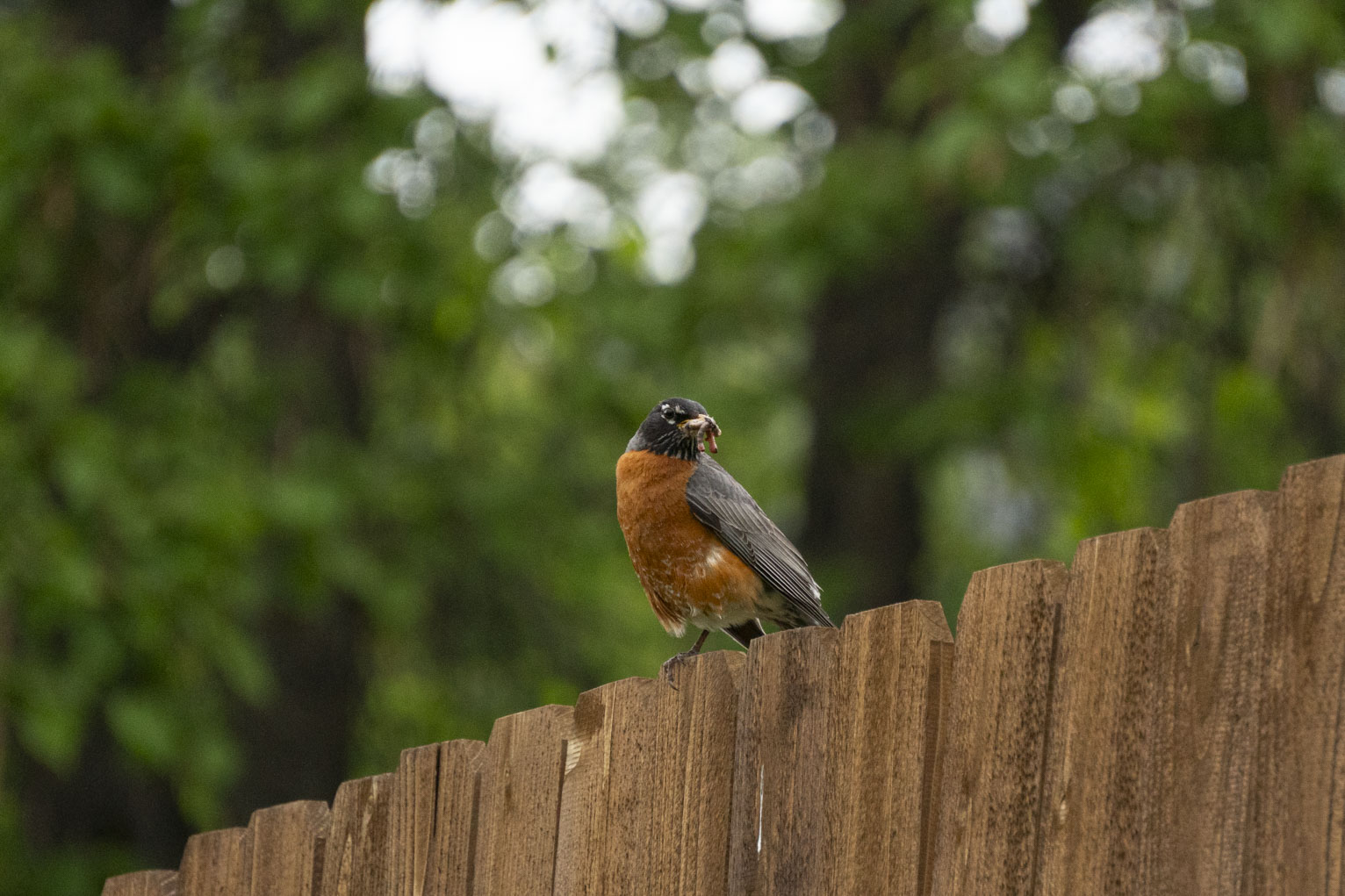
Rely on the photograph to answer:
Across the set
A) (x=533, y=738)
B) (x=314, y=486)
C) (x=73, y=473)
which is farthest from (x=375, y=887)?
(x=314, y=486)

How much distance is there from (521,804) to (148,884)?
116 cm

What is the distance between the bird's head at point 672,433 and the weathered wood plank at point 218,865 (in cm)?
148

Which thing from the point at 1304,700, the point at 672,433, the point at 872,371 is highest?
the point at 872,371

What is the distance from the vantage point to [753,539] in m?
3.57

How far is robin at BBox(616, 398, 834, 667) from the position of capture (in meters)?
3.52

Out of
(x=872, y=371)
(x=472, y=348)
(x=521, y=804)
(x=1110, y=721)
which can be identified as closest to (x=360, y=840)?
(x=521, y=804)

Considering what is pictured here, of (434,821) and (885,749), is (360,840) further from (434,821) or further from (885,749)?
(885,749)

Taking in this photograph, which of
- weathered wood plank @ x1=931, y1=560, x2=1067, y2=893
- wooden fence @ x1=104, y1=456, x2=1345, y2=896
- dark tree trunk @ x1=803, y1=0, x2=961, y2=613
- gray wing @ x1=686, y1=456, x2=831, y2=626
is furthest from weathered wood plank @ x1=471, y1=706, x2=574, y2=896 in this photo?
dark tree trunk @ x1=803, y1=0, x2=961, y2=613

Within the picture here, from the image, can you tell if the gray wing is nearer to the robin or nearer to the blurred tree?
the robin

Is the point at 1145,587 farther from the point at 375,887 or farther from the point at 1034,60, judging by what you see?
the point at 1034,60

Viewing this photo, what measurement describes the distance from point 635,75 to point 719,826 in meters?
7.61

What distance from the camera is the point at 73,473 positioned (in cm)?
545

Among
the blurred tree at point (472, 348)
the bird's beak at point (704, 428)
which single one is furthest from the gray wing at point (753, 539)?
the blurred tree at point (472, 348)

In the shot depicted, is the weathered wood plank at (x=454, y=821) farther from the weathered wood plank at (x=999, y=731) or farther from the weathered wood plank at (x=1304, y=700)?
the weathered wood plank at (x=1304, y=700)
